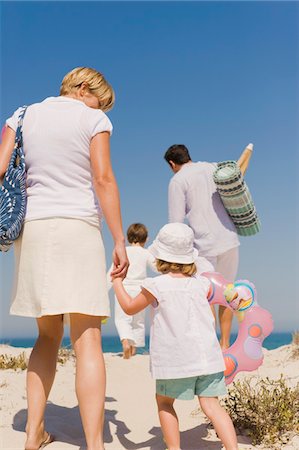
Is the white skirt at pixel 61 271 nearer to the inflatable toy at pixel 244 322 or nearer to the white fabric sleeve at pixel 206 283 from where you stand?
the white fabric sleeve at pixel 206 283

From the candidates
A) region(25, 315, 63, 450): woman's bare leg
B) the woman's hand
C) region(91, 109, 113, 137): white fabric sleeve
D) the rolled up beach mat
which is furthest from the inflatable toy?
the rolled up beach mat

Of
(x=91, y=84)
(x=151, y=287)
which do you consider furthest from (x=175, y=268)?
(x=91, y=84)

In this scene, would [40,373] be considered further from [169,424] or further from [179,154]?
[179,154]

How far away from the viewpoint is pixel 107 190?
11.4ft

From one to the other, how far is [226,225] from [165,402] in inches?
116

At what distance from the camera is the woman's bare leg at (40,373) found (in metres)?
3.69

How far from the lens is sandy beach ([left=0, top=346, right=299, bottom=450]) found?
410 cm

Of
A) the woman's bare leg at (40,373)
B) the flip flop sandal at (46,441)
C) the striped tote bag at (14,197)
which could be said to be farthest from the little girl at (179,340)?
the flip flop sandal at (46,441)

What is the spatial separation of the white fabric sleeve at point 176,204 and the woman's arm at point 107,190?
8.88ft

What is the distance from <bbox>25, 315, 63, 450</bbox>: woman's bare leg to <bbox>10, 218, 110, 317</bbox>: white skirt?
0.29 meters

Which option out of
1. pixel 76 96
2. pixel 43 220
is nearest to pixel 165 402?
pixel 43 220

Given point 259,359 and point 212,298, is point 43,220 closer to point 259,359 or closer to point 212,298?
point 212,298

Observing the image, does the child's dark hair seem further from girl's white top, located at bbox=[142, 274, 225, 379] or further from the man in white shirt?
girl's white top, located at bbox=[142, 274, 225, 379]

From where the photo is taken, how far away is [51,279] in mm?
3416
